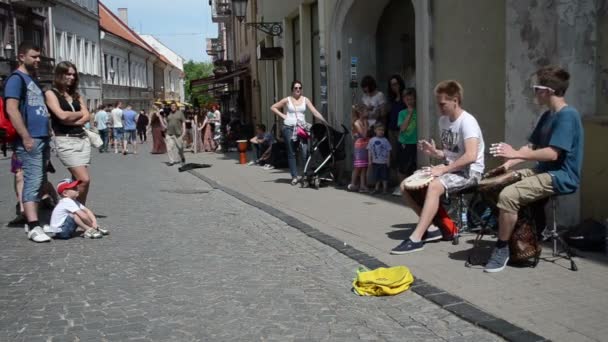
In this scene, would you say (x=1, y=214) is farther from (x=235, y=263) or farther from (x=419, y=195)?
(x=419, y=195)

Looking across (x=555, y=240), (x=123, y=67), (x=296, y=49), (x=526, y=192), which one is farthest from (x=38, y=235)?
(x=123, y=67)

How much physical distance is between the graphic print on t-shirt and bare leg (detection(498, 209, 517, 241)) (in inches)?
46.0

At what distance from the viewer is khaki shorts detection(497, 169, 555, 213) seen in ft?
18.0

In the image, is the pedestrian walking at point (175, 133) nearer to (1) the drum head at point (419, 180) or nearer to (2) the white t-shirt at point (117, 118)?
(2) the white t-shirt at point (117, 118)

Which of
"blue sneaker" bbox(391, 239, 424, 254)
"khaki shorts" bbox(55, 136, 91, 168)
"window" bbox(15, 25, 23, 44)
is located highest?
"window" bbox(15, 25, 23, 44)

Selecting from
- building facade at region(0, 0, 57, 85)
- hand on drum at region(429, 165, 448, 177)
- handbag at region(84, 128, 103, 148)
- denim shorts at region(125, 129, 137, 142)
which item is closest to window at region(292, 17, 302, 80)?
handbag at region(84, 128, 103, 148)

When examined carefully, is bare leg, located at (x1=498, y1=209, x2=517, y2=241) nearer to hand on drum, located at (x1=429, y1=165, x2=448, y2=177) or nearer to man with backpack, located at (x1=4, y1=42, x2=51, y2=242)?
hand on drum, located at (x1=429, y1=165, x2=448, y2=177)

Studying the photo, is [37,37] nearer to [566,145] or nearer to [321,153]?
[321,153]

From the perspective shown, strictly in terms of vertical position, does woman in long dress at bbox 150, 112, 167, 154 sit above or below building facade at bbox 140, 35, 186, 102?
below

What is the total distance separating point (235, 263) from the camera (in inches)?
252

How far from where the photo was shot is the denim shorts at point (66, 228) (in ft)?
24.7

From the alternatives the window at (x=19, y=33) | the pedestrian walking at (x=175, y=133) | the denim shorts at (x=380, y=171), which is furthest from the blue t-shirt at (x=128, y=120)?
the denim shorts at (x=380, y=171)

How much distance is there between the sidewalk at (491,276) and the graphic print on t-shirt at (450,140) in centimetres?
95

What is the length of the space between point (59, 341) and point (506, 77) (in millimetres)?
5452
